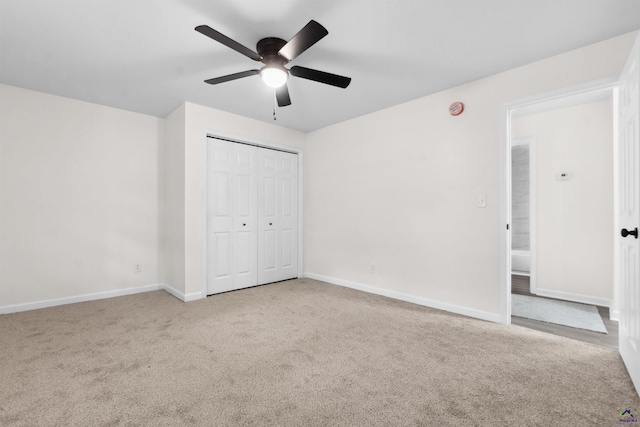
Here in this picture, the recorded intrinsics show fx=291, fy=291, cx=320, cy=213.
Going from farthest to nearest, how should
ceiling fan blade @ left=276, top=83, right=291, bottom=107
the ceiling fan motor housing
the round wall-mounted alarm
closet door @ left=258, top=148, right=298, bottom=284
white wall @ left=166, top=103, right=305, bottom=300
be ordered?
closet door @ left=258, top=148, right=298, bottom=284
white wall @ left=166, top=103, right=305, bottom=300
the round wall-mounted alarm
ceiling fan blade @ left=276, top=83, right=291, bottom=107
the ceiling fan motor housing

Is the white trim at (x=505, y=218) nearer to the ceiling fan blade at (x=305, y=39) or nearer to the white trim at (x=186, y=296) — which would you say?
the ceiling fan blade at (x=305, y=39)

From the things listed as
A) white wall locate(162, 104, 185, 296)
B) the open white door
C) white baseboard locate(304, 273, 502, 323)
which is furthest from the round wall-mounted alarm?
white wall locate(162, 104, 185, 296)

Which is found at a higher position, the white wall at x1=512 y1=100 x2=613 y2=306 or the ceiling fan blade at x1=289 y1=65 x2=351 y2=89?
the ceiling fan blade at x1=289 y1=65 x2=351 y2=89

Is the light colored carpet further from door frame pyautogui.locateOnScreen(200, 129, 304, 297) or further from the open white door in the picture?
door frame pyautogui.locateOnScreen(200, 129, 304, 297)

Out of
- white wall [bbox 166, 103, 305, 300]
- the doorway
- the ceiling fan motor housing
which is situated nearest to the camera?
the ceiling fan motor housing

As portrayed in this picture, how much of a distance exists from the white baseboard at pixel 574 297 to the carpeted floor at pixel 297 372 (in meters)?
1.65

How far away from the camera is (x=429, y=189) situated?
335 cm

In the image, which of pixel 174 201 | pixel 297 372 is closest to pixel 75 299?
pixel 174 201

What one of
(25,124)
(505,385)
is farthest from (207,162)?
(505,385)

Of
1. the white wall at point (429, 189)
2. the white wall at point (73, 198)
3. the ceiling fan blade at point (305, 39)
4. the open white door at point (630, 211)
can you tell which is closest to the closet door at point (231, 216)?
the white wall at point (73, 198)

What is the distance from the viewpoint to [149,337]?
2.46 metres

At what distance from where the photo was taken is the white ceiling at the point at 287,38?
1933 millimetres

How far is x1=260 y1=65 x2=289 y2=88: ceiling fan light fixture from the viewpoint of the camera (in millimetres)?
2268

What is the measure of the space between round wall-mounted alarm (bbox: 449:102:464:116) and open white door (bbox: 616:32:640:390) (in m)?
1.18
